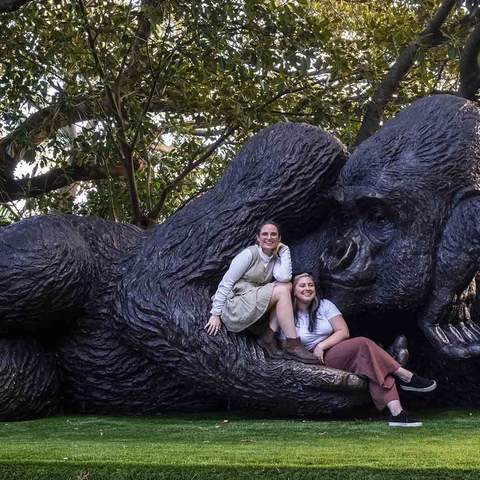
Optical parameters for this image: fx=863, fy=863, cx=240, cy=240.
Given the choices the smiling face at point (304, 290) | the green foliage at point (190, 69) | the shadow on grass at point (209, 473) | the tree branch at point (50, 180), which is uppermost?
the green foliage at point (190, 69)

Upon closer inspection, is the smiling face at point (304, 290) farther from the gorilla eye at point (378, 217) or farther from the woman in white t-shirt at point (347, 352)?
the gorilla eye at point (378, 217)

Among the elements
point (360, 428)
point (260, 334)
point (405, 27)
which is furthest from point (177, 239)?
point (405, 27)

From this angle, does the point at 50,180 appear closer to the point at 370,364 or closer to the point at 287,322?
the point at 287,322

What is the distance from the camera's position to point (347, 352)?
4.72 meters

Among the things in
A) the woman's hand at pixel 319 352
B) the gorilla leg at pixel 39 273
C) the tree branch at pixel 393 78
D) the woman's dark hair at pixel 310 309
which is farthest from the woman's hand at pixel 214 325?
the tree branch at pixel 393 78

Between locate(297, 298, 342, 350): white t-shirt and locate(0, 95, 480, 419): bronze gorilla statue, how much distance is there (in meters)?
0.12

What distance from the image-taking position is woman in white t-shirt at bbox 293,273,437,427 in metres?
4.51

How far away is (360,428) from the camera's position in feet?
14.2

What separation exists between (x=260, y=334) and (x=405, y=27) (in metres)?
4.94

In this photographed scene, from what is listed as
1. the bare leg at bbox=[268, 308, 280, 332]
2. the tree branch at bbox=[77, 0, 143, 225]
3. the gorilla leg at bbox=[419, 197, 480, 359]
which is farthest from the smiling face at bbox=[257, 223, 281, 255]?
the tree branch at bbox=[77, 0, 143, 225]

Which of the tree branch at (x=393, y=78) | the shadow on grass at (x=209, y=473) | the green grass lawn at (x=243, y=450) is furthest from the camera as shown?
the tree branch at (x=393, y=78)

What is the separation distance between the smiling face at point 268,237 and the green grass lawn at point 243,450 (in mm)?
975

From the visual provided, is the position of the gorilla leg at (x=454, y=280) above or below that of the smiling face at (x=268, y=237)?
below

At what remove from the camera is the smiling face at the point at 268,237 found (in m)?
4.89
